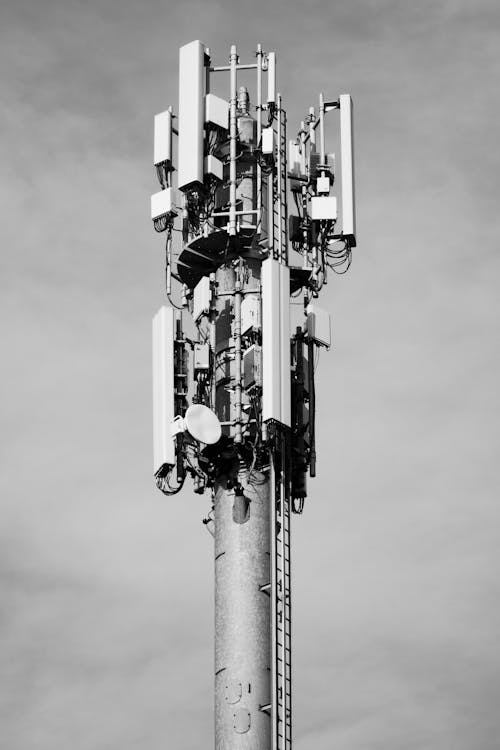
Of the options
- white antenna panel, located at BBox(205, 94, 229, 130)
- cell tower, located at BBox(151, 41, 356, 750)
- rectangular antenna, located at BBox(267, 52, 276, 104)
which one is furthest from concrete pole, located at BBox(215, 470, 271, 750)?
rectangular antenna, located at BBox(267, 52, 276, 104)

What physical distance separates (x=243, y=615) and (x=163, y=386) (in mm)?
7818

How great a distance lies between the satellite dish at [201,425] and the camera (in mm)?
63406

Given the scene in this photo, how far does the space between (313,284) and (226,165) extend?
4888mm

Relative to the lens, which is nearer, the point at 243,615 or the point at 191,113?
the point at 243,615

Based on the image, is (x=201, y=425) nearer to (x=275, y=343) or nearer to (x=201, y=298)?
(x=275, y=343)

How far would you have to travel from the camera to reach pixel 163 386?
64.9m

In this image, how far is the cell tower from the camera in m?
62.3

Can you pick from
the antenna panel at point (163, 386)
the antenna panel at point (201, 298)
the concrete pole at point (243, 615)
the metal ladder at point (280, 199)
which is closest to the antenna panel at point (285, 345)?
the metal ladder at point (280, 199)

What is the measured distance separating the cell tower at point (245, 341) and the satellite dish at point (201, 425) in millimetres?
44

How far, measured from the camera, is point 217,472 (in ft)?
213

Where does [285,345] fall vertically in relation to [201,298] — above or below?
below

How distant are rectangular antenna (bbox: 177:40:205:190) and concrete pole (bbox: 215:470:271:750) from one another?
9.98 meters

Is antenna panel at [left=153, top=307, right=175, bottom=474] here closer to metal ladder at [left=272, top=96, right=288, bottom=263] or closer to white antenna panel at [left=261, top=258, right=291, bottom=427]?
white antenna panel at [left=261, top=258, right=291, bottom=427]

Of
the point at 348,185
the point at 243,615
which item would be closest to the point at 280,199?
the point at 348,185
